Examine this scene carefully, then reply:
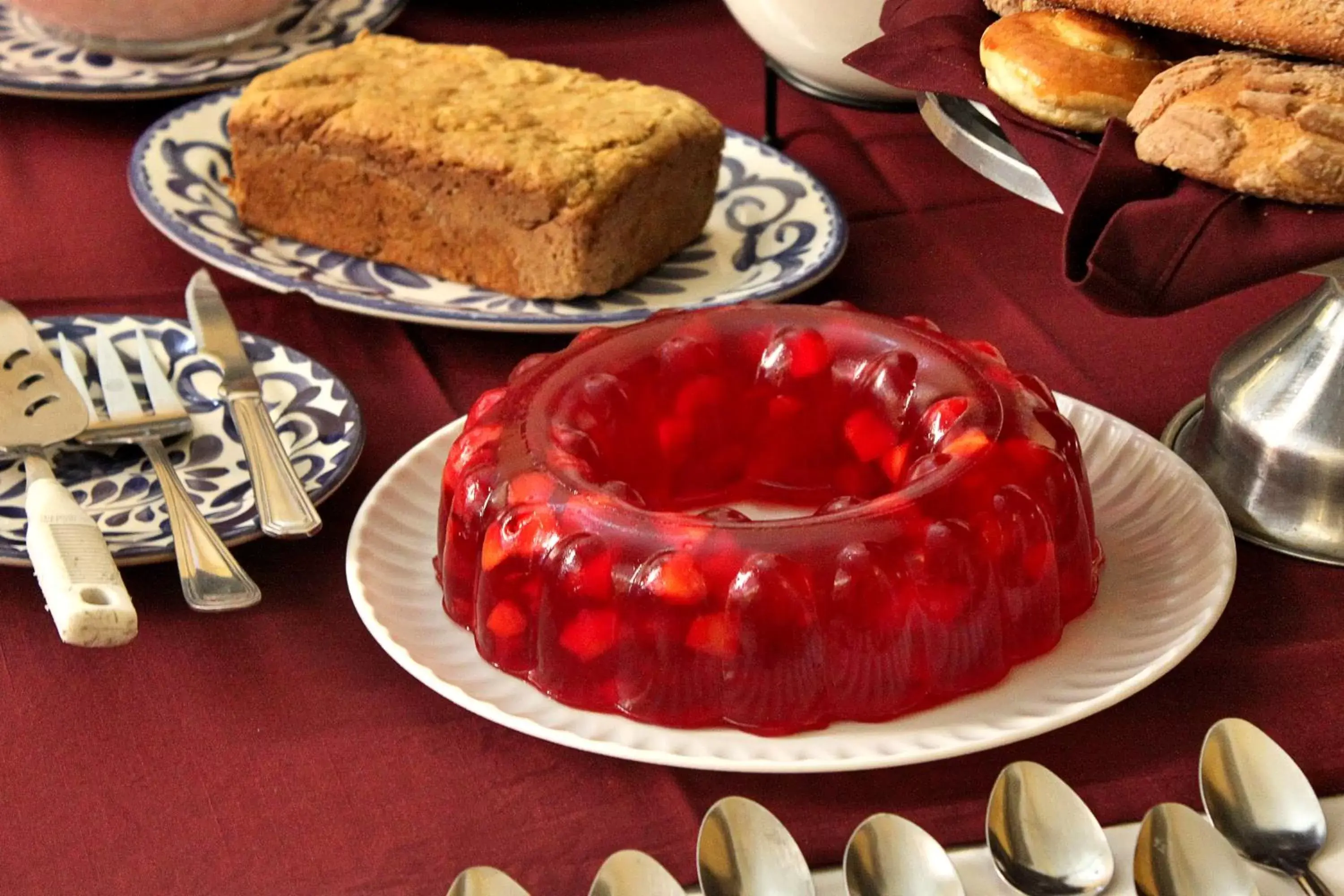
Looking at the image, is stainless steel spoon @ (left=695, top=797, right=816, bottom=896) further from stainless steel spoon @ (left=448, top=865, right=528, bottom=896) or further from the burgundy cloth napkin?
the burgundy cloth napkin

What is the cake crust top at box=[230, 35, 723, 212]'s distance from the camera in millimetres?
993

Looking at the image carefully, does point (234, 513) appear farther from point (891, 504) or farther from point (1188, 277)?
point (1188, 277)

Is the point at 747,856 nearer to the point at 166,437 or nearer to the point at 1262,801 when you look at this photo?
the point at 1262,801

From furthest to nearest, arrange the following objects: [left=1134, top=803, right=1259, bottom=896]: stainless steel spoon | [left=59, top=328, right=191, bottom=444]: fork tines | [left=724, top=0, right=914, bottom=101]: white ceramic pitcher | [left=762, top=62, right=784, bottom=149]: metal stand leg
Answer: [left=762, top=62, right=784, bottom=149]: metal stand leg
[left=724, top=0, right=914, bottom=101]: white ceramic pitcher
[left=59, top=328, right=191, bottom=444]: fork tines
[left=1134, top=803, right=1259, bottom=896]: stainless steel spoon

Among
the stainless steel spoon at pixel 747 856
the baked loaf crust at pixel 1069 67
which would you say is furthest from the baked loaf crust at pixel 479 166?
the stainless steel spoon at pixel 747 856

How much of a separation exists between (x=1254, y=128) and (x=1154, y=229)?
0.06 m

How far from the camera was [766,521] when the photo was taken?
630 millimetres

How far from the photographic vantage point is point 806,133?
1.27 metres

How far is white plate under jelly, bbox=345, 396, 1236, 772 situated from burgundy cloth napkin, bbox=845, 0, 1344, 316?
0.41ft

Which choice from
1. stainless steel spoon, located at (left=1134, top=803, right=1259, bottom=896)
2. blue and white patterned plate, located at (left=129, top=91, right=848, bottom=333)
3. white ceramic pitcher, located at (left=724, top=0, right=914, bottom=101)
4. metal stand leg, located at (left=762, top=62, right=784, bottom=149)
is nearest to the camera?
stainless steel spoon, located at (left=1134, top=803, right=1259, bottom=896)

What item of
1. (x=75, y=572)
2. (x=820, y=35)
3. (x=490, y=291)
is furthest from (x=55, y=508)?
(x=820, y=35)

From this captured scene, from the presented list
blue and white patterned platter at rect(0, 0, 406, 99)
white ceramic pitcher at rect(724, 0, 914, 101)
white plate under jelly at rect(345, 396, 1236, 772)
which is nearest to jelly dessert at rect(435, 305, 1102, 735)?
white plate under jelly at rect(345, 396, 1236, 772)

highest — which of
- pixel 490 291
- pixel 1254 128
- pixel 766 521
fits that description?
pixel 1254 128

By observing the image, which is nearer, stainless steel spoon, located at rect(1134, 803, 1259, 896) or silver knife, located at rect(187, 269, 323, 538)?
stainless steel spoon, located at rect(1134, 803, 1259, 896)
